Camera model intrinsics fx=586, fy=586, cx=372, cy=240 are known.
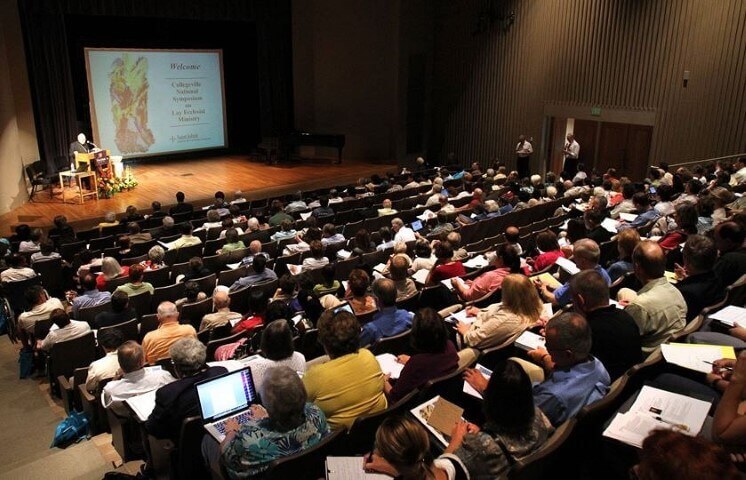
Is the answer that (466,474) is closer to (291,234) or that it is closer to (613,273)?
(613,273)

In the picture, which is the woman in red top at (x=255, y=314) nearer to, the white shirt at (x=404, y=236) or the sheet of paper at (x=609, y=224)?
the white shirt at (x=404, y=236)

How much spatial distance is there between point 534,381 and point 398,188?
8844mm

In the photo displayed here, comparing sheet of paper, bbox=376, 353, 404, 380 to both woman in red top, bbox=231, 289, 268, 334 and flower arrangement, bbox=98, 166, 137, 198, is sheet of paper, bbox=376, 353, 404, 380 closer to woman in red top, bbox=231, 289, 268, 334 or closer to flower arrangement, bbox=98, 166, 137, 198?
woman in red top, bbox=231, 289, 268, 334

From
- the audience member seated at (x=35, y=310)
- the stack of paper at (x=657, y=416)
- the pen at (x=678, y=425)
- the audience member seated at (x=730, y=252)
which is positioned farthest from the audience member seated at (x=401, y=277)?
the audience member seated at (x=35, y=310)

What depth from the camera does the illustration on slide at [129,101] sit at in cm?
1541

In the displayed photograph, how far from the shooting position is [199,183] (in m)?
14.3

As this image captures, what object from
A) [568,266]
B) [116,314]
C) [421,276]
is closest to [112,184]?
[116,314]

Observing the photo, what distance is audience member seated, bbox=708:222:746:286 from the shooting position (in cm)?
468

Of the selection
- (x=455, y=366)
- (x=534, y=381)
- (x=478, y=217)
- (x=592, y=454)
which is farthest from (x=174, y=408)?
(x=478, y=217)

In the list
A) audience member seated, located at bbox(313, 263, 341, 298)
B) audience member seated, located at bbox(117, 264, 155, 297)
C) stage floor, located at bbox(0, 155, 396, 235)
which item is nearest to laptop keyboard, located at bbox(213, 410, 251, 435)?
audience member seated, located at bbox(313, 263, 341, 298)

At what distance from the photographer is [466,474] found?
7.86ft

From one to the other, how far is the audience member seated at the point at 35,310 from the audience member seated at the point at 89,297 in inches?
6.1

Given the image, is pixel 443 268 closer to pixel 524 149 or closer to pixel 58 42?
pixel 524 149

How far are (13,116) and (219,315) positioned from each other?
10081mm
